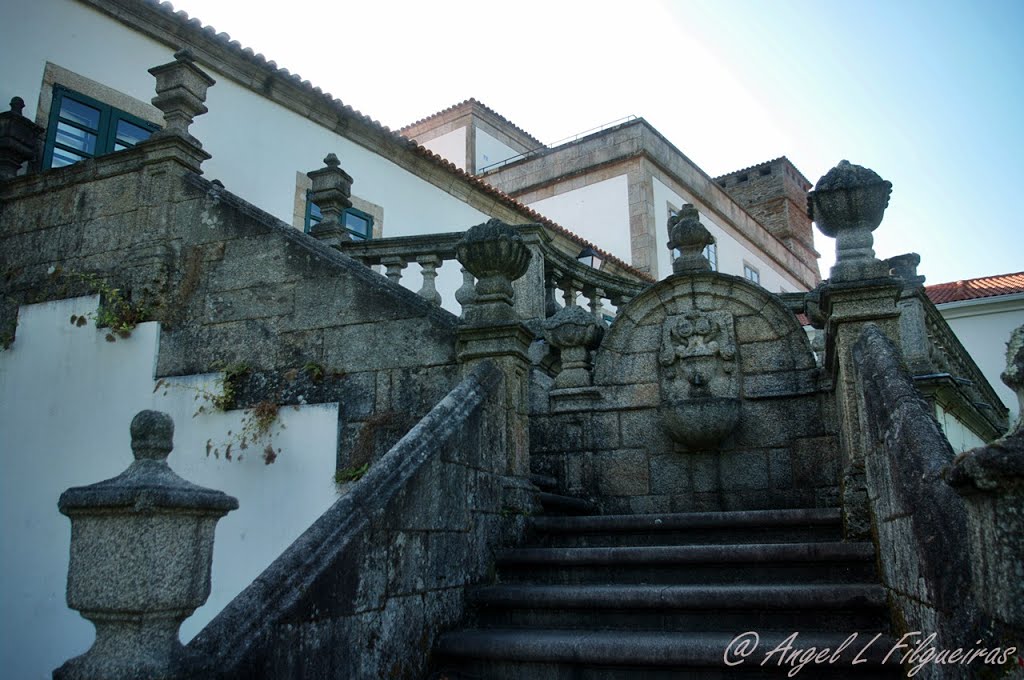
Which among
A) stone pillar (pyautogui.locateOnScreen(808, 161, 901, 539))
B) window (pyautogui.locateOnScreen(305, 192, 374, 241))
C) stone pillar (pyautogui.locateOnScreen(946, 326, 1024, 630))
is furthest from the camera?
window (pyautogui.locateOnScreen(305, 192, 374, 241))

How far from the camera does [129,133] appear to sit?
935 cm

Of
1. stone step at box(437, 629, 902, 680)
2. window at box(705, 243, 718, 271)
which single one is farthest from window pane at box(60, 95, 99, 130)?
window at box(705, 243, 718, 271)

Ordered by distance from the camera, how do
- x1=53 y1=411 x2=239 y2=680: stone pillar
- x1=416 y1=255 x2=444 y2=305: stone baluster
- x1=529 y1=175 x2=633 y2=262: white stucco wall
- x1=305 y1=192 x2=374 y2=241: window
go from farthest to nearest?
1. x1=529 y1=175 x2=633 y2=262: white stucco wall
2. x1=305 y1=192 x2=374 y2=241: window
3. x1=416 y1=255 x2=444 y2=305: stone baluster
4. x1=53 y1=411 x2=239 y2=680: stone pillar

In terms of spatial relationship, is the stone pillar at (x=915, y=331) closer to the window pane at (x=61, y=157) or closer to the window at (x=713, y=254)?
the window pane at (x=61, y=157)

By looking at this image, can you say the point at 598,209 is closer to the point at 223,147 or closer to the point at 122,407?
the point at 223,147

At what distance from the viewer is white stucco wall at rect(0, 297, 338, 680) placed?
5.46m

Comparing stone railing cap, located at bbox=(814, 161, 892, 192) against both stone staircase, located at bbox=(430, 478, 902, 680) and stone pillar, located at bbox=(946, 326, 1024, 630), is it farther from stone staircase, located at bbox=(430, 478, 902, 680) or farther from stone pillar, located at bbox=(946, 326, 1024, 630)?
stone pillar, located at bbox=(946, 326, 1024, 630)

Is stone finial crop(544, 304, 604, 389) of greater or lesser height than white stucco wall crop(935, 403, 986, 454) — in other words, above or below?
above

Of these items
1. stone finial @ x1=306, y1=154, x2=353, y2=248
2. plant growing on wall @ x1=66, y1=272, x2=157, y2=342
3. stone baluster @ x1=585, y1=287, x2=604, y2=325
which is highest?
stone finial @ x1=306, y1=154, x2=353, y2=248

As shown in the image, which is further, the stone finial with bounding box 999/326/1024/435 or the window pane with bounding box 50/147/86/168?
the window pane with bounding box 50/147/86/168

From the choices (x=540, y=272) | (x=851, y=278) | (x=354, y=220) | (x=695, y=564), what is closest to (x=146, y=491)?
(x=695, y=564)

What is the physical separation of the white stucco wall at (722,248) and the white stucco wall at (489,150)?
4.94 metres

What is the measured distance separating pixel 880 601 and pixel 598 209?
15842 mm

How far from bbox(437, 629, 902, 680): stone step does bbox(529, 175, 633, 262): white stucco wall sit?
48.5 feet
